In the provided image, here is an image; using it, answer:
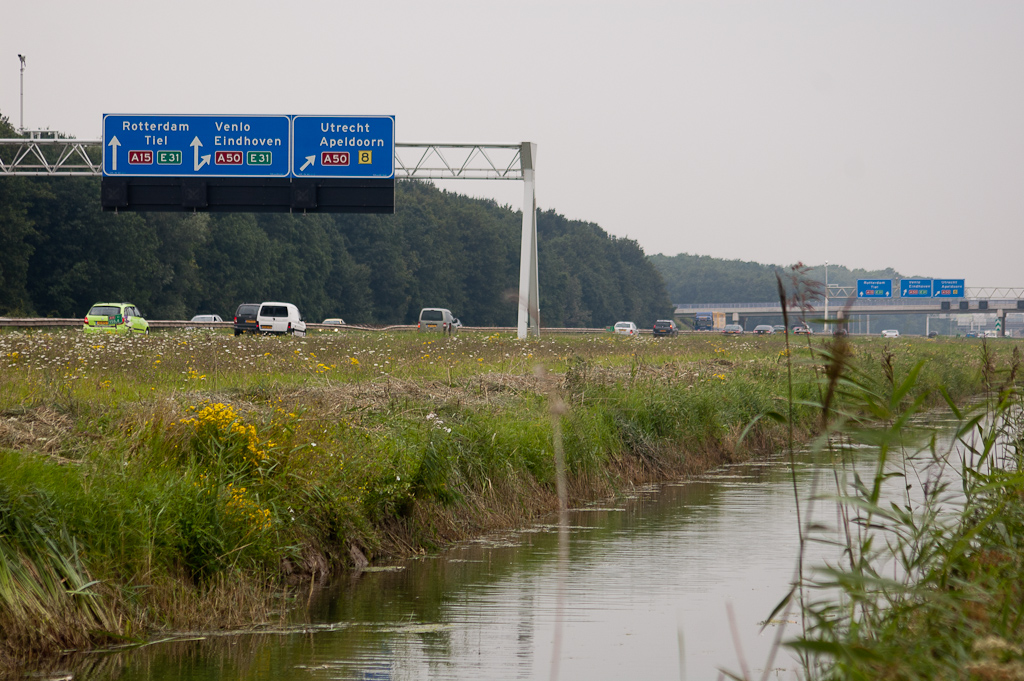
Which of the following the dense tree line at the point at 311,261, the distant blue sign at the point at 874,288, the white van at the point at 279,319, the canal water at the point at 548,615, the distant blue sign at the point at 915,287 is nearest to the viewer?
the canal water at the point at 548,615

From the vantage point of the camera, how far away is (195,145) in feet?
114

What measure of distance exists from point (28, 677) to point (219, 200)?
30645 millimetres

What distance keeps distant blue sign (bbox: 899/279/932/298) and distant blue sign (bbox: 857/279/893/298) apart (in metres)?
6.83

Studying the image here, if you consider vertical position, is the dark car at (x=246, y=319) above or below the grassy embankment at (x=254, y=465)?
above

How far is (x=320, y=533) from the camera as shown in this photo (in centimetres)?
920

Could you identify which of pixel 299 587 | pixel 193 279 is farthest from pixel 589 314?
pixel 299 587

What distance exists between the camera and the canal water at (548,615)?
6809 mm

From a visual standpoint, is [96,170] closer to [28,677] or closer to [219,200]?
[219,200]

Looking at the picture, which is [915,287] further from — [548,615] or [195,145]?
[548,615]

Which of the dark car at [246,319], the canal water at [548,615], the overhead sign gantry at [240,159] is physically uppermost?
the overhead sign gantry at [240,159]

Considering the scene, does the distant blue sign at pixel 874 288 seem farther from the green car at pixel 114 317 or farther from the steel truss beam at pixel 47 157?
the green car at pixel 114 317

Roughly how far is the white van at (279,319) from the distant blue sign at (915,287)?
7878 centimetres

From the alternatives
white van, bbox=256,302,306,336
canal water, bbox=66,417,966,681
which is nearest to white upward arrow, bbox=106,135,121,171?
white van, bbox=256,302,306,336

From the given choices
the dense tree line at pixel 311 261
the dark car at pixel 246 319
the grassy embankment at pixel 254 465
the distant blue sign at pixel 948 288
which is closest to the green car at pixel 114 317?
the dark car at pixel 246 319
